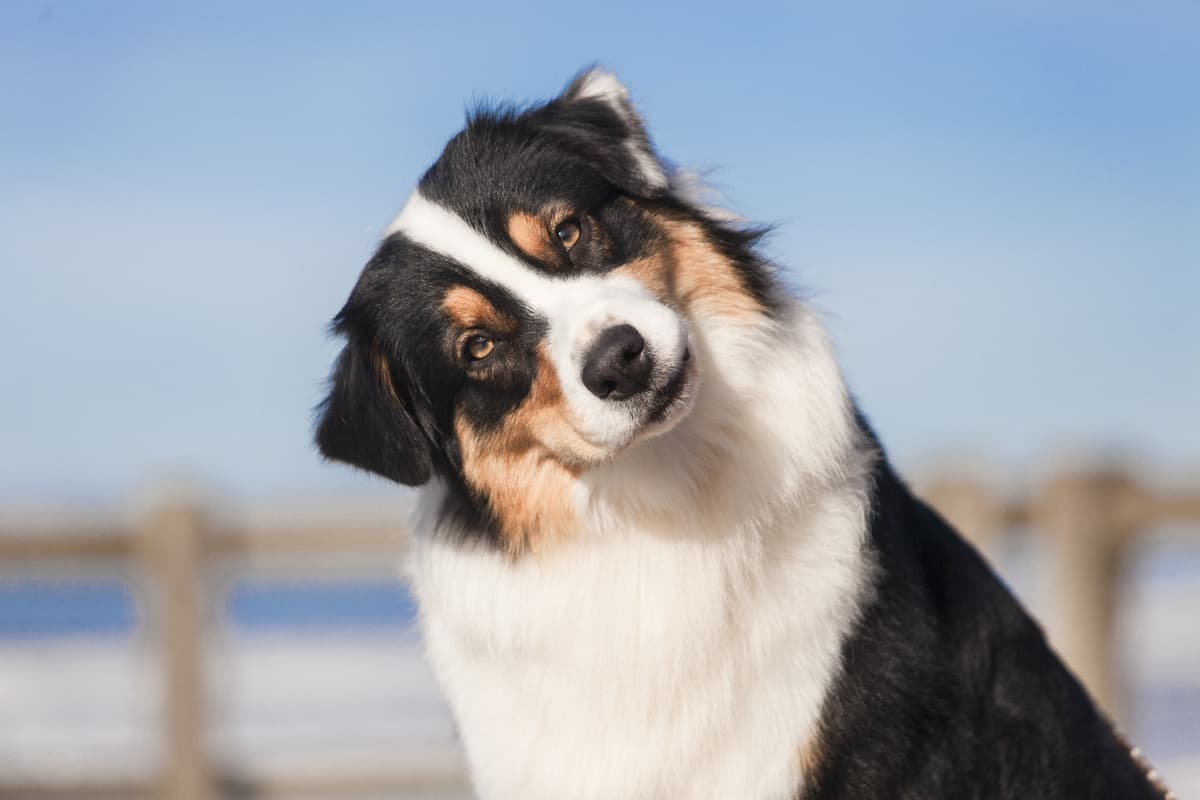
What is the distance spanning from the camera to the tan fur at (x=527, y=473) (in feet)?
10.2

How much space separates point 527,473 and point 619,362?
1.52ft

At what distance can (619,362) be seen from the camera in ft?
9.36

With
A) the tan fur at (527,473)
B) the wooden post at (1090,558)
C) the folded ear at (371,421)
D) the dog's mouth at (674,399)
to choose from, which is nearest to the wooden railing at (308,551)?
the wooden post at (1090,558)

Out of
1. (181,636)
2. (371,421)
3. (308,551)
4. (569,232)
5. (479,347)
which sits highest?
(569,232)

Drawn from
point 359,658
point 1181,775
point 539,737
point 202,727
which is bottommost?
point 359,658

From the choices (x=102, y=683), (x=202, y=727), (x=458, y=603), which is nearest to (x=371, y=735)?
(x=102, y=683)

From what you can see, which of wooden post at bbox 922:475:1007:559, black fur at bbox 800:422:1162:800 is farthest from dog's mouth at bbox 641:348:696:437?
wooden post at bbox 922:475:1007:559

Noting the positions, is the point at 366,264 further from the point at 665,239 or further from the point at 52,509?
the point at 52,509

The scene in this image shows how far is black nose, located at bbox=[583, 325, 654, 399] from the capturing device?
2855 millimetres

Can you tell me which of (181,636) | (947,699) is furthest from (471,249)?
(181,636)

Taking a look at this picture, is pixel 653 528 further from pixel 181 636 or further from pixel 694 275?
pixel 181 636

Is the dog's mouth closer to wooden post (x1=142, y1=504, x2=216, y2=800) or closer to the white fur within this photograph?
the white fur

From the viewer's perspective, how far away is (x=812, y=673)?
9.88ft

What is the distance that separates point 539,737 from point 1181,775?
247 inches
